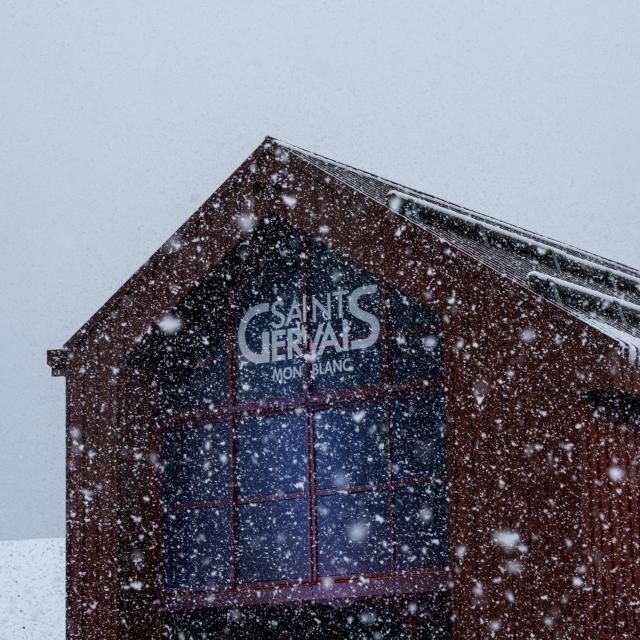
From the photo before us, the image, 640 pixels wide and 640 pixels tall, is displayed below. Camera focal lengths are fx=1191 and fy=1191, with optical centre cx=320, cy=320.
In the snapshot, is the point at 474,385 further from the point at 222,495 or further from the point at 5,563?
the point at 5,563

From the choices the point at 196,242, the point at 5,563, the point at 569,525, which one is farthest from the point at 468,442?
the point at 5,563

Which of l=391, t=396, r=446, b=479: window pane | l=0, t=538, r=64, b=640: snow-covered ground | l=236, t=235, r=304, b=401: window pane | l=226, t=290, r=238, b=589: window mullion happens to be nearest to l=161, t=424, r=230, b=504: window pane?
l=226, t=290, r=238, b=589: window mullion

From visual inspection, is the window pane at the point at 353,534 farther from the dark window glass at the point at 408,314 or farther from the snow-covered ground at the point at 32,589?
the snow-covered ground at the point at 32,589

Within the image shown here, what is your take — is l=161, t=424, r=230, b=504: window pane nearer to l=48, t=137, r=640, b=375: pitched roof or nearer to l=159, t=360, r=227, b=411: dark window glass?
l=159, t=360, r=227, b=411: dark window glass

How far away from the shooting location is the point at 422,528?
11719 millimetres

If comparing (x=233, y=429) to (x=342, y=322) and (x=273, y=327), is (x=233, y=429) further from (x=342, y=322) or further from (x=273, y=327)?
(x=342, y=322)

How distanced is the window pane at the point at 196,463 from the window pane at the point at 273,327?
0.63 meters

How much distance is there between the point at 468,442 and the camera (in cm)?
1072

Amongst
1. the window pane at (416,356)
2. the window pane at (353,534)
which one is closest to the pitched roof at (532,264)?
the window pane at (416,356)

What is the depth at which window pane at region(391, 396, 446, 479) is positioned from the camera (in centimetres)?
1179

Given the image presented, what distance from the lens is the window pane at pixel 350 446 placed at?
40.0 ft

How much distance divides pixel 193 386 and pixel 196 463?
876mm

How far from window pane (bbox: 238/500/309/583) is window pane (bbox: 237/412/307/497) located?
0.19 meters

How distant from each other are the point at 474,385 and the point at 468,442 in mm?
517
